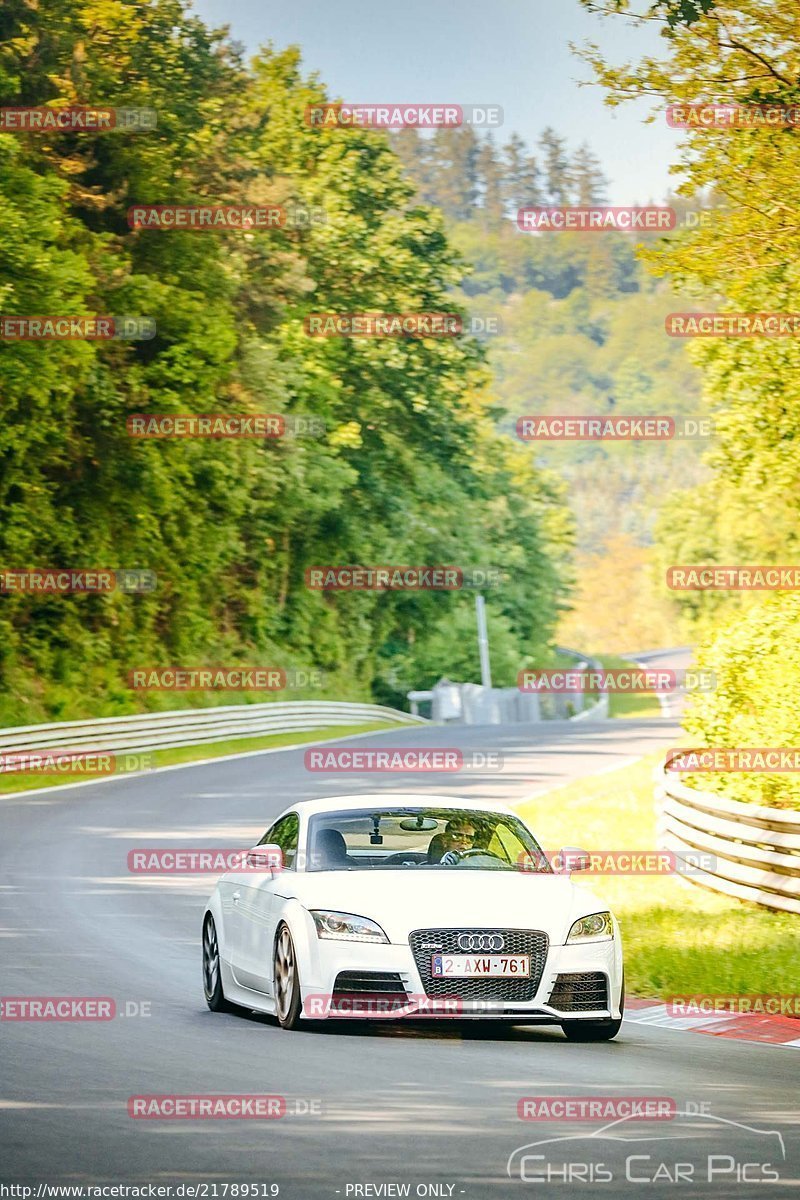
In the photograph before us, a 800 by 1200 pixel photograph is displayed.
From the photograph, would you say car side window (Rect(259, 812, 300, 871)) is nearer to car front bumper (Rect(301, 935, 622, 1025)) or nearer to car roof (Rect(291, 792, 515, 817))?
car roof (Rect(291, 792, 515, 817))

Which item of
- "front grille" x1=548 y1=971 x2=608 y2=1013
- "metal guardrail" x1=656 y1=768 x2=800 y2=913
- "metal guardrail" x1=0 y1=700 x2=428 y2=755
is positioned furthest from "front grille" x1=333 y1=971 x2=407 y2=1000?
"metal guardrail" x1=0 y1=700 x2=428 y2=755

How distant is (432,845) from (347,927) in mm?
1408

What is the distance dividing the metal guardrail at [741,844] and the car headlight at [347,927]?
5.86 metres

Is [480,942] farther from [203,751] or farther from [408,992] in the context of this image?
[203,751]

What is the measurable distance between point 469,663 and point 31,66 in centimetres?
4562

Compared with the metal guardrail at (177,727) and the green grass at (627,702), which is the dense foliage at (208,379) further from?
the green grass at (627,702)

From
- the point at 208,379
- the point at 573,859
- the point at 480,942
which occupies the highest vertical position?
the point at 208,379

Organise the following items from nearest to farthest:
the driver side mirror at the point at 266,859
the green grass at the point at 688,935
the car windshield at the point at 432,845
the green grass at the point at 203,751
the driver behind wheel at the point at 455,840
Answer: the driver side mirror at the point at 266,859
the car windshield at the point at 432,845
the driver behind wheel at the point at 455,840
the green grass at the point at 688,935
the green grass at the point at 203,751

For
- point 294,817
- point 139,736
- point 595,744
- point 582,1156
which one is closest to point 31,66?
point 139,736

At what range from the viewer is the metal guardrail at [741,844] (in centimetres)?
1596

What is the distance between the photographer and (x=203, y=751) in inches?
1720

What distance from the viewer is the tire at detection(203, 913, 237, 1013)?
1216cm

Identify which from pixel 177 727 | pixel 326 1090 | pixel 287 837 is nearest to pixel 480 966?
pixel 326 1090

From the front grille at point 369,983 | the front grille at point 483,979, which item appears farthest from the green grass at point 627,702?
the front grille at point 369,983
